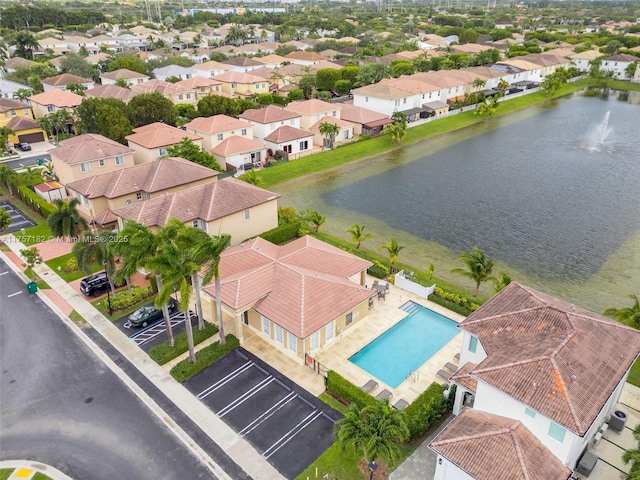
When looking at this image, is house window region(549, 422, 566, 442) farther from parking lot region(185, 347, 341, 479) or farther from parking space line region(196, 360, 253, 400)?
parking space line region(196, 360, 253, 400)

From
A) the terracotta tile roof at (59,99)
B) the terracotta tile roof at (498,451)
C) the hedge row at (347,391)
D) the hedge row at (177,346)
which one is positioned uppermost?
the terracotta tile roof at (59,99)

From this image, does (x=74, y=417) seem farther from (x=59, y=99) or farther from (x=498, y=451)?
(x=59, y=99)

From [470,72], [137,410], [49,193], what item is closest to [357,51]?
[470,72]

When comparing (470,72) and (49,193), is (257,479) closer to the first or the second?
(49,193)

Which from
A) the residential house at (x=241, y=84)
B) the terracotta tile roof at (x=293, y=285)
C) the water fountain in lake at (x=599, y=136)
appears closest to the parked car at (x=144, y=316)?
the terracotta tile roof at (x=293, y=285)

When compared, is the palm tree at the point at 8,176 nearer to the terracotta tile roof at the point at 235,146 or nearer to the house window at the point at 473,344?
the terracotta tile roof at the point at 235,146

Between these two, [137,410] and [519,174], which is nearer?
[137,410]
